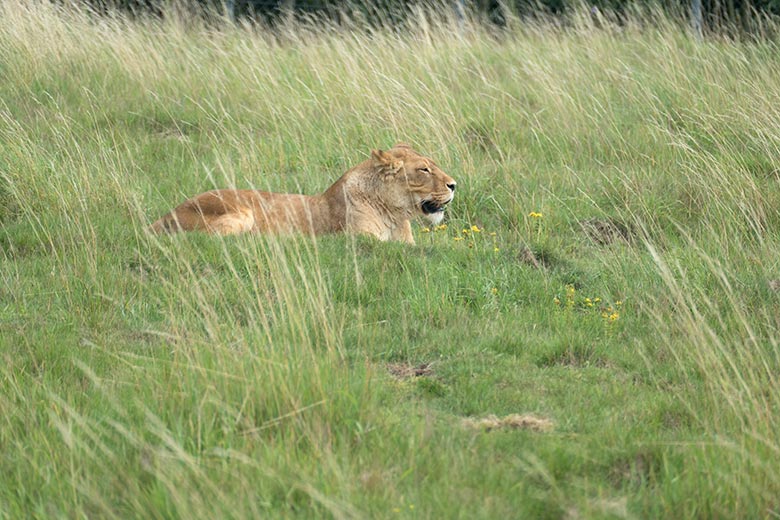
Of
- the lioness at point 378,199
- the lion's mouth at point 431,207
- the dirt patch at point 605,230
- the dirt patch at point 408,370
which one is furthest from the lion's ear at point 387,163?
the dirt patch at point 408,370

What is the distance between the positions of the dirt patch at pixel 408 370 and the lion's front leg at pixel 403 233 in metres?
2.39

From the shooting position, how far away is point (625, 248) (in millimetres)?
7328

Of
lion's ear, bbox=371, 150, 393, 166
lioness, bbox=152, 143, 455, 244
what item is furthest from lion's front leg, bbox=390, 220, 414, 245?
lion's ear, bbox=371, 150, 393, 166

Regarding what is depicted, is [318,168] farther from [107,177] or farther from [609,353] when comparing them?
[609,353]

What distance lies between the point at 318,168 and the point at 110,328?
364 centimetres

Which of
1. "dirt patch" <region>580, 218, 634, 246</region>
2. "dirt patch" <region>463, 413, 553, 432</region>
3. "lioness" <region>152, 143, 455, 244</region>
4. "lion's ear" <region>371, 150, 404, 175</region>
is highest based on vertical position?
"dirt patch" <region>463, 413, 553, 432</region>

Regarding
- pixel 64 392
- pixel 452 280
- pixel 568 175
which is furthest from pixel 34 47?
pixel 64 392

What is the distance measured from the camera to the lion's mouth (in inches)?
313

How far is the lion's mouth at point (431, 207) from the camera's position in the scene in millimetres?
7949

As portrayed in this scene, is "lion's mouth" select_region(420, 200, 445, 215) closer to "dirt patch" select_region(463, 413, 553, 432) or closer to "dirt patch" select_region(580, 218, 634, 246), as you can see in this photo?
"dirt patch" select_region(580, 218, 634, 246)

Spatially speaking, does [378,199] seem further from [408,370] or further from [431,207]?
[408,370]

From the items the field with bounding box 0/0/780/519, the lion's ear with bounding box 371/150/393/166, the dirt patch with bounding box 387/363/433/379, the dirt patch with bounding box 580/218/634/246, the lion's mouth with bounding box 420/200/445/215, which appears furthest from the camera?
the lion's mouth with bounding box 420/200/445/215

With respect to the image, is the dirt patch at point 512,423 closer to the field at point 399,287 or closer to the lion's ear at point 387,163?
the field at point 399,287

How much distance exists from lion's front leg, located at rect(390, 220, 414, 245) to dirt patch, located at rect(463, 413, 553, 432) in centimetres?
315
